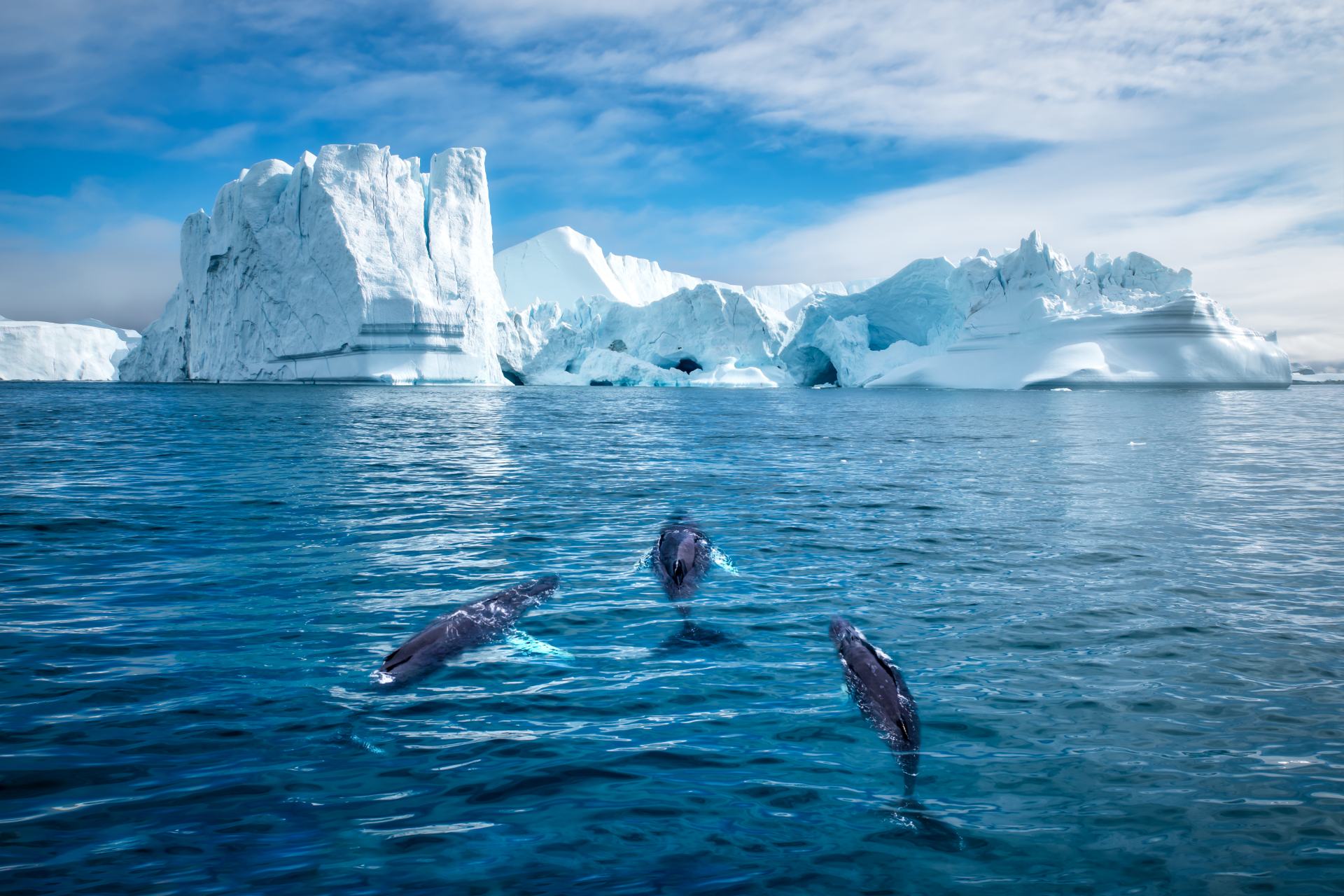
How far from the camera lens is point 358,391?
55.5 metres

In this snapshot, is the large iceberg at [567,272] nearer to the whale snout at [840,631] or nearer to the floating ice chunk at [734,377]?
the floating ice chunk at [734,377]

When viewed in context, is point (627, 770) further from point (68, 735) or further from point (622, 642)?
point (68, 735)

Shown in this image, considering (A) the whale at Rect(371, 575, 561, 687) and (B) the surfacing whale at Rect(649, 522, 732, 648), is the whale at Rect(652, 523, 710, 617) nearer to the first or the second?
(B) the surfacing whale at Rect(649, 522, 732, 648)

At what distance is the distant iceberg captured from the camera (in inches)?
2392

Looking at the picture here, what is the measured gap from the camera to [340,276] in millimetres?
61250

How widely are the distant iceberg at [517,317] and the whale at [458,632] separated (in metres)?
60.2

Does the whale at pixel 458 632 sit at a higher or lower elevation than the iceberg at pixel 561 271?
lower

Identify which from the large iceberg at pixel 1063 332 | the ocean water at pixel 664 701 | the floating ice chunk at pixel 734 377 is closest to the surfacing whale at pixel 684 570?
the ocean water at pixel 664 701

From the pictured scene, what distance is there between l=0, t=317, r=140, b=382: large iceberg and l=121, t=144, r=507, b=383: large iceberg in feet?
92.9

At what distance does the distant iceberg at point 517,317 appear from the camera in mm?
→ 60750

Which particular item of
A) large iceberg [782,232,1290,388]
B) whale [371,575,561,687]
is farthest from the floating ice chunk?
whale [371,575,561,687]

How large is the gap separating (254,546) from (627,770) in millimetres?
6240

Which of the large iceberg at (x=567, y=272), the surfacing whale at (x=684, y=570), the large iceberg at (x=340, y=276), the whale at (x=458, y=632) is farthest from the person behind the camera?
the large iceberg at (x=567, y=272)

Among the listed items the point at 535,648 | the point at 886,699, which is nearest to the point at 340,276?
the point at 535,648
